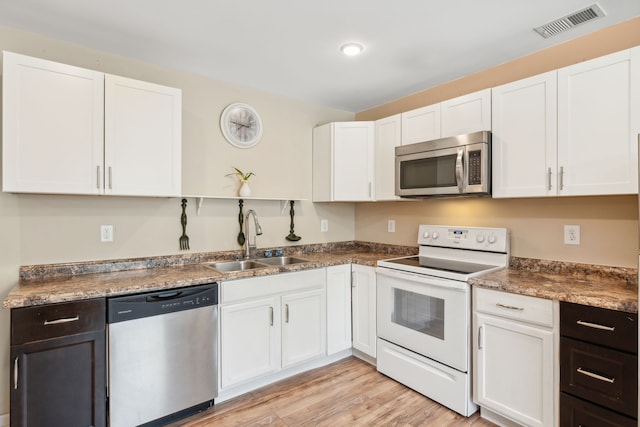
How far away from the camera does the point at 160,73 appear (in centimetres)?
254

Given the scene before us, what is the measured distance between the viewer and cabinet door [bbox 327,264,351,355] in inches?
109

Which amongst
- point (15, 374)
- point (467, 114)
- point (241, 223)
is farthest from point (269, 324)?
point (467, 114)

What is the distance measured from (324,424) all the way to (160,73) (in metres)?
2.75

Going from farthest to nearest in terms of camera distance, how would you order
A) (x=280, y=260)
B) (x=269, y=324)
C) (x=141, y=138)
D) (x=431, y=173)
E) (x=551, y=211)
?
1. (x=280, y=260)
2. (x=431, y=173)
3. (x=269, y=324)
4. (x=551, y=211)
5. (x=141, y=138)

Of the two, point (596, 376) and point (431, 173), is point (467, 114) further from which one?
point (596, 376)

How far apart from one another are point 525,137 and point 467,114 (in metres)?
0.45

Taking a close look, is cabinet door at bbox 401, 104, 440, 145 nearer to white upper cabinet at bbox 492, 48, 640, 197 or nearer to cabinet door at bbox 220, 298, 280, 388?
white upper cabinet at bbox 492, 48, 640, 197

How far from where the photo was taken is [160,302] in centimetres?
196

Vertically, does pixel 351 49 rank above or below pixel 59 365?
above

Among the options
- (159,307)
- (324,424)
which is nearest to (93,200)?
(159,307)

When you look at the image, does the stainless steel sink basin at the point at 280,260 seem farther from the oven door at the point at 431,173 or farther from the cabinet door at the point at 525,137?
the cabinet door at the point at 525,137

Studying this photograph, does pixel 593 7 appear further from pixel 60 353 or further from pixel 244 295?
pixel 60 353

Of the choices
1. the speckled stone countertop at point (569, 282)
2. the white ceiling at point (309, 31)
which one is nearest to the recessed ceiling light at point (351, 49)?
the white ceiling at point (309, 31)

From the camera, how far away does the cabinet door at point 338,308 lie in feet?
9.12
